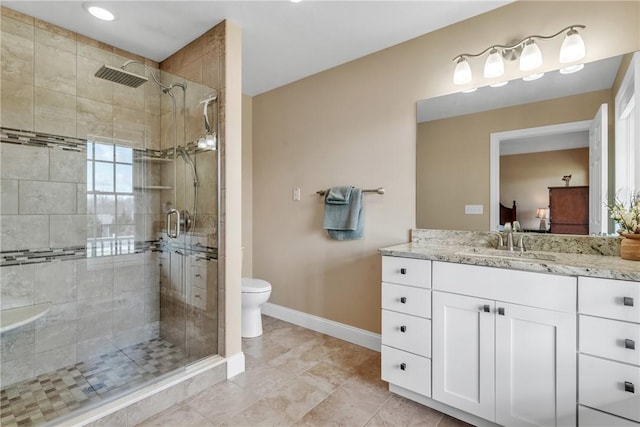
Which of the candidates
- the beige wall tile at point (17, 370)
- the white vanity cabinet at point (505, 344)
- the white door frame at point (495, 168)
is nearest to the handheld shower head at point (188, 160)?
the beige wall tile at point (17, 370)

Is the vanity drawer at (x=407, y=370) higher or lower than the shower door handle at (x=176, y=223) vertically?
lower

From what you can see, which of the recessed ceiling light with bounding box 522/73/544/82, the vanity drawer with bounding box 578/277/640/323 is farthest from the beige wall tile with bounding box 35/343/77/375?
the recessed ceiling light with bounding box 522/73/544/82

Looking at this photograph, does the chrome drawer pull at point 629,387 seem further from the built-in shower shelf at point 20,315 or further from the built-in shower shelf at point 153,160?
the built-in shower shelf at point 20,315

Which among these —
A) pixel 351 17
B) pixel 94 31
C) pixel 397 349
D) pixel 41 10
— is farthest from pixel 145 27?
pixel 397 349

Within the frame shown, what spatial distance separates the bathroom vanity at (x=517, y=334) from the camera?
121 cm

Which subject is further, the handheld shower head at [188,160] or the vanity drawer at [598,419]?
the handheld shower head at [188,160]

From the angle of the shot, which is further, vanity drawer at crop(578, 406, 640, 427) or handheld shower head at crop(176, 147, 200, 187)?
handheld shower head at crop(176, 147, 200, 187)

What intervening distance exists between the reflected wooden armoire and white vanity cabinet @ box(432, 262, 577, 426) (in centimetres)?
56

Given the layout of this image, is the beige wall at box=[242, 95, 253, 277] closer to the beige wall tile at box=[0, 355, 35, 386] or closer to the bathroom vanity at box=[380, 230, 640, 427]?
the beige wall tile at box=[0, 355, 35, 386]

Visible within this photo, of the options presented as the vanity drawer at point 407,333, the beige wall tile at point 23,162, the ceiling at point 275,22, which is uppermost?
the ceiling at point 275,22

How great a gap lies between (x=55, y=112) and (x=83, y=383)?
1.76 meters

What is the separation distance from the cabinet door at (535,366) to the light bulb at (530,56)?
1327 millimetres

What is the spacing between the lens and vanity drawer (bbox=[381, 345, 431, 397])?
1.68m

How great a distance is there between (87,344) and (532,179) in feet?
10.2
